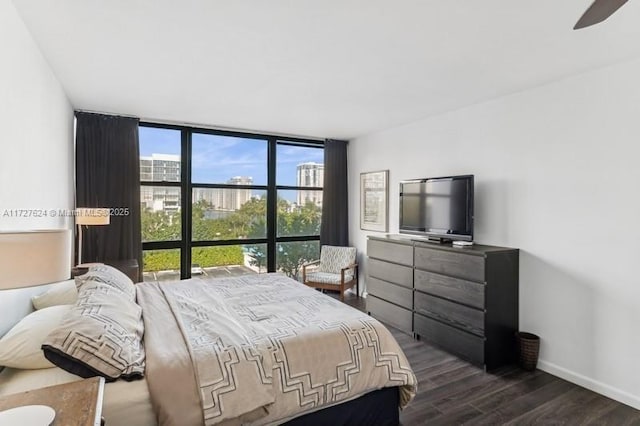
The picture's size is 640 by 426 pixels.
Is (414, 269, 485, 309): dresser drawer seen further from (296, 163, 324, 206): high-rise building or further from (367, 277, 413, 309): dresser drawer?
(296, 163, 324, 206): high-rise building

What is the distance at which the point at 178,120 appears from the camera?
15.0 ft

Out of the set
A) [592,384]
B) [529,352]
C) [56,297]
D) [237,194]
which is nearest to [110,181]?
[237,194]

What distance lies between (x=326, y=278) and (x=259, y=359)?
10.7ft

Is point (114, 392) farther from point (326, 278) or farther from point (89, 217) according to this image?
point (326, 278)

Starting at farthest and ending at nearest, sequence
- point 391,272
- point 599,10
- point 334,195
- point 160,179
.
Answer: point 334,195
point 160,179
point 391,272
point 599,10

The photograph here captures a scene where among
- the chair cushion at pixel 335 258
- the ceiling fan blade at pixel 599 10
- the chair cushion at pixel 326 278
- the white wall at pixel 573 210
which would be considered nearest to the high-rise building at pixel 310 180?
the chair cushion at pixel 335 258

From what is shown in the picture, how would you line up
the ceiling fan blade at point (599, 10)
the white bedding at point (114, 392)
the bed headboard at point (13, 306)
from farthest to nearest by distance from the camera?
the bed headboard at point (13, 306) < the white bedding at point (114, 392) < the ceiling fan blade at point (599, 10)

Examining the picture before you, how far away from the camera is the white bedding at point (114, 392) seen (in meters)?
1.54

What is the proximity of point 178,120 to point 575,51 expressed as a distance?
422 cm

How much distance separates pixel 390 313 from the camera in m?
4.21

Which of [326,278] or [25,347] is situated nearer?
[25,347]

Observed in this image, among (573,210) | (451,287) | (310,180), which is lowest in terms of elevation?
(451,287)

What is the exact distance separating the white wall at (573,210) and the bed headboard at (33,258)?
11.5 feet

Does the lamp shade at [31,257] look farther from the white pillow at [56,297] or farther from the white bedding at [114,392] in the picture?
the white pillow at [56,297]
